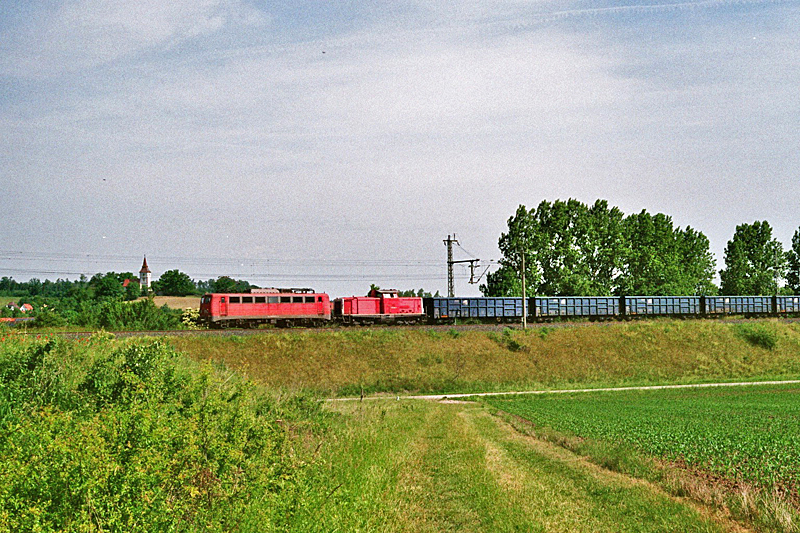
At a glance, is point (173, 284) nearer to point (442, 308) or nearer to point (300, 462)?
point (442, 308)

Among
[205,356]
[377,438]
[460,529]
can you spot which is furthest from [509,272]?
[460,529]

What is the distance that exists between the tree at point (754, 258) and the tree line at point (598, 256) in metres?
1.56

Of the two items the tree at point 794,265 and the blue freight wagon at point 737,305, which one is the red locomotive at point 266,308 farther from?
the tree at point 794,265

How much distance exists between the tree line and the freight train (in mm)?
4965

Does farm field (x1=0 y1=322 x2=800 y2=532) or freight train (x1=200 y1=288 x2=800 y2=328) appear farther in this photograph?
freight train (x1=200 y1=288 x2=800 y2=328)

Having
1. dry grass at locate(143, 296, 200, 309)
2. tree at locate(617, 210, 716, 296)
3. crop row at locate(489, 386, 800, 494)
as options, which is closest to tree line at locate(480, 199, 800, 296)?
tree at locate(617, 210, 716, 296)

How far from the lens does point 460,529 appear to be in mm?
11922

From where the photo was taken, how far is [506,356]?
2013 inches

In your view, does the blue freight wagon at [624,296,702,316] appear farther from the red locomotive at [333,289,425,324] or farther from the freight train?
the red locomotive at [333,289,425,324]

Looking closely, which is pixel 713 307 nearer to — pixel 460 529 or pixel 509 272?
pixel 509 272

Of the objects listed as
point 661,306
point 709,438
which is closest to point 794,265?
point 661,306

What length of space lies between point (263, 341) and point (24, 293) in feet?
419

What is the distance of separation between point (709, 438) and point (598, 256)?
59999mm

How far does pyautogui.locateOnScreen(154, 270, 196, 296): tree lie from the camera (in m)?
122
